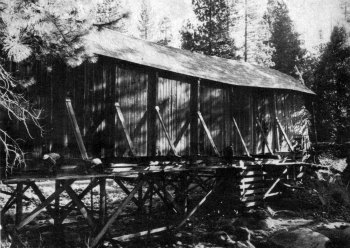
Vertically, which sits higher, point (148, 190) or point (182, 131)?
point (182, 131)

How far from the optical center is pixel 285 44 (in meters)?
34.5

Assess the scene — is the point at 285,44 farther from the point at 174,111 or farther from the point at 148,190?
the point at 148,190

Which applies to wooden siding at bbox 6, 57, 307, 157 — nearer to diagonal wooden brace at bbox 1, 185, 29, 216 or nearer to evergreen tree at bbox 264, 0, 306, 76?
diagonal wooden brace at bbox 1, 185, 29, 216

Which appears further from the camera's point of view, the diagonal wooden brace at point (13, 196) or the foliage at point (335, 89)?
the foliage at point (335, 89)

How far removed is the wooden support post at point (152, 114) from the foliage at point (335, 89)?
54.8ft

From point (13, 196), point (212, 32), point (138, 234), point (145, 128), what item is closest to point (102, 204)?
point (138, 234)

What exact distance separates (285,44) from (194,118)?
2419cm

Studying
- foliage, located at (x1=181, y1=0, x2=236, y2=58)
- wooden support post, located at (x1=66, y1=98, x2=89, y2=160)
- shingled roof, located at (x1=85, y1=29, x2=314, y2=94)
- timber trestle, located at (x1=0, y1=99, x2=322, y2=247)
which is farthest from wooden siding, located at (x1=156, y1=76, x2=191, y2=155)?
foliage, located at (x1=181, y1=0, x2=236, y2=58)

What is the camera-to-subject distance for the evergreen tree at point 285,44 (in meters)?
33.6

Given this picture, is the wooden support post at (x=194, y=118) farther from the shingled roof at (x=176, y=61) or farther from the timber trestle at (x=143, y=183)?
the shingled roof at (x=176, y=61)

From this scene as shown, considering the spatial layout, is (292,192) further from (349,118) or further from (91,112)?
(91,112)

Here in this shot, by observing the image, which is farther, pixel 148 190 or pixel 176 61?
pixel 176 61

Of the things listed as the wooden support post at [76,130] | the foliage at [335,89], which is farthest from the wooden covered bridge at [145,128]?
the foliage at [335,89]

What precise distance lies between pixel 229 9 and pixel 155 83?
79.0ft
